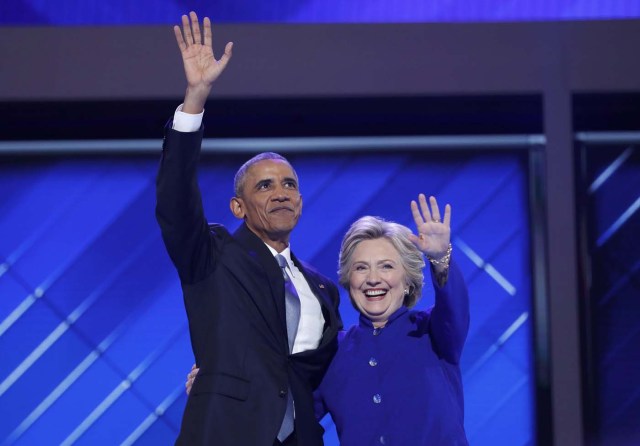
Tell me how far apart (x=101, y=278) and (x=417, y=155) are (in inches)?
51.7

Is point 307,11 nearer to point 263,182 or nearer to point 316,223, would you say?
point 316,223

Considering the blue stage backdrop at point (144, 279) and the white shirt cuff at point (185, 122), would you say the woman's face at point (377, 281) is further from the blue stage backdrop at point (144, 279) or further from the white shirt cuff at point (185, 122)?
the blue stage backdrop at point (144, 279)

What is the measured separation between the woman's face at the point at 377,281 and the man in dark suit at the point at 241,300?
123 millimetres

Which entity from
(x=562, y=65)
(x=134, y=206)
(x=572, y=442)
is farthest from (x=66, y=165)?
(x=572, y=442)

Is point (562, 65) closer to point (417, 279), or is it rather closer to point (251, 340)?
point (417, 279)

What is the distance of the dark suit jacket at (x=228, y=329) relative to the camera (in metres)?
2.30

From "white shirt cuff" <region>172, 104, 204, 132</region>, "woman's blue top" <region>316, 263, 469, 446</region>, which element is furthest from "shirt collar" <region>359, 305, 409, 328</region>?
"white shirt cuff" <region>172, 104, 204, 132</region>

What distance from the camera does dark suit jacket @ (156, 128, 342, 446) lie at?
230cm

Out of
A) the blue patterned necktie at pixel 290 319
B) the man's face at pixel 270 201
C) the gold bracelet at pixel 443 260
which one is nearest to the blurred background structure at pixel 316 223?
the man's face at pixel 270 201

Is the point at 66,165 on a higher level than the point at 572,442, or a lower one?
lower

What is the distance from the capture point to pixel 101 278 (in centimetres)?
377

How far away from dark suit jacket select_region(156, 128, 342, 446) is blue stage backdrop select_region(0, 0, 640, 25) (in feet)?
4.59

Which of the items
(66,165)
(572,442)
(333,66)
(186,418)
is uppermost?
(333,66)

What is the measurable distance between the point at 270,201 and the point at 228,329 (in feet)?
1.24
